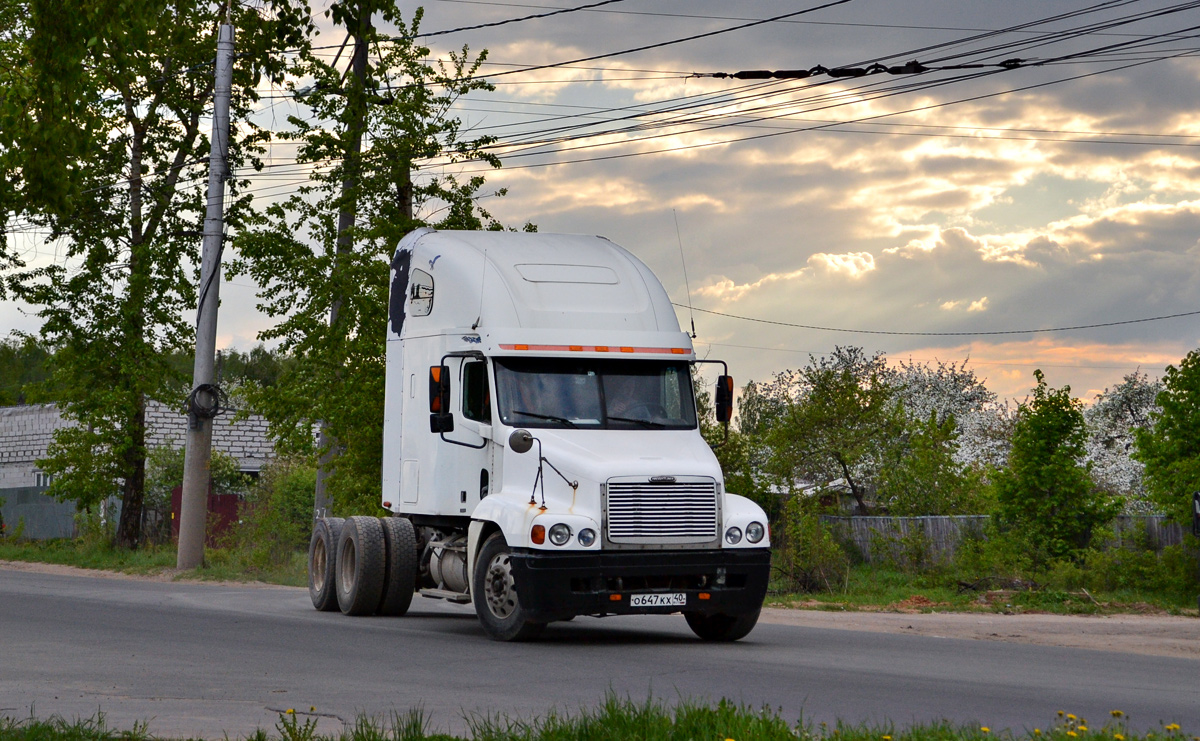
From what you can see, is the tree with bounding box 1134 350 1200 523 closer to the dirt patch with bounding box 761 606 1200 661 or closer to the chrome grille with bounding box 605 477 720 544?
the dirt patch with bounding box 761 606 1200 661

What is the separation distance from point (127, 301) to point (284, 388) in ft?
27.8

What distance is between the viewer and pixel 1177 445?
22359 millimetres

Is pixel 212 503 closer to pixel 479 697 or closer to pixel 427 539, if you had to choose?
pixel 427 539

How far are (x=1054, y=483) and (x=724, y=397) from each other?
439 inches

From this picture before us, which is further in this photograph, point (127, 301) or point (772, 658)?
point (127, 301)

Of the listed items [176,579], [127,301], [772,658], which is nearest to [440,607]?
[772,658]

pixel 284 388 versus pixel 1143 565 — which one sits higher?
pixel 284 388

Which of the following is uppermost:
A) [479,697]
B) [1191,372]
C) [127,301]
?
[127,301]

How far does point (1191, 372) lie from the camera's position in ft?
73.4

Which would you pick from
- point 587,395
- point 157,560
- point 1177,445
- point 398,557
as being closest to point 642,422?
point 587,395

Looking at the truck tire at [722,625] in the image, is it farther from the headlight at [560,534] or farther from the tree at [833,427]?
the tree at [833,427]

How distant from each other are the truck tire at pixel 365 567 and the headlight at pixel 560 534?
14.2ft

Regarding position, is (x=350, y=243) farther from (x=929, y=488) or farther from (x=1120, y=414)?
(x=1120, y=414)

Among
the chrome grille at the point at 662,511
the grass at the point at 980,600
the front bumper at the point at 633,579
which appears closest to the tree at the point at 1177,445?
the grass at the point at 980,600
